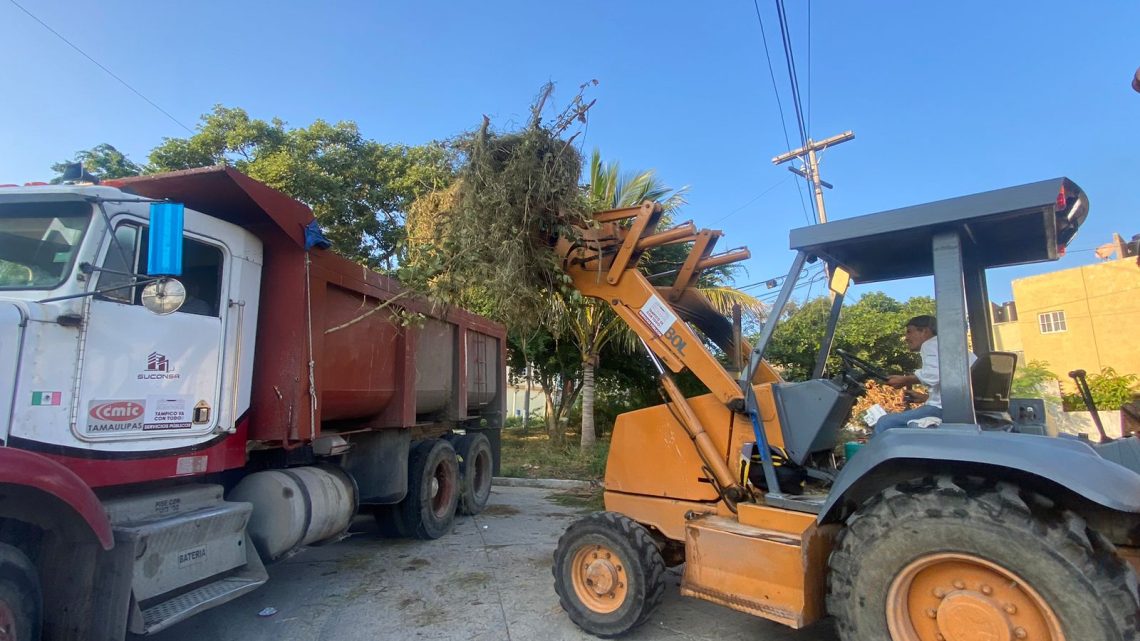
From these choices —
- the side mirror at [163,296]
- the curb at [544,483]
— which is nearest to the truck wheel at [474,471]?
the curb at [544,483]

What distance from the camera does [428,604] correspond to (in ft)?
16.6

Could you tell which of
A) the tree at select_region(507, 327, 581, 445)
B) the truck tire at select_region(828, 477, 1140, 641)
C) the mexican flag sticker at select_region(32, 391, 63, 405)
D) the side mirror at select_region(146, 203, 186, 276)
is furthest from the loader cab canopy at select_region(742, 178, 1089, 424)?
the tree at select_region(507, 327, 581, 445)

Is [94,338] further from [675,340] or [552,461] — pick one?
[552,461]

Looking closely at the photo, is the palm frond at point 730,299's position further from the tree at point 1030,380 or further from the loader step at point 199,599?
the loader step at point 199,599

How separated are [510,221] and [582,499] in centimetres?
631

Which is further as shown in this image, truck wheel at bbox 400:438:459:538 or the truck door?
truck wheel at bbox 400:438:459:538

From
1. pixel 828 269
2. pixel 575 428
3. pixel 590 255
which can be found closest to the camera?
pixel 828 269

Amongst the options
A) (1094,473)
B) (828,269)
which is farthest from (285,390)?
(1094,473)

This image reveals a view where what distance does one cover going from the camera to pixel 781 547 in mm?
3480

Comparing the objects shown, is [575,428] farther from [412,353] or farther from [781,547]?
[781,547]

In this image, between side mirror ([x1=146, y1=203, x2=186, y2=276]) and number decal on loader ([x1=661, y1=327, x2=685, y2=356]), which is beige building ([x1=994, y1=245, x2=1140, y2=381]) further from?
side mirror ([x1=146, y1=203, x2=186, y2=276])

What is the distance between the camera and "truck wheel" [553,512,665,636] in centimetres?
410

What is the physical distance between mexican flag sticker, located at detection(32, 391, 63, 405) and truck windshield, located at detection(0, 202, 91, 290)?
64cm

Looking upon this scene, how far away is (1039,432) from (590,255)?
3109 mm
